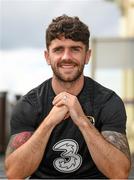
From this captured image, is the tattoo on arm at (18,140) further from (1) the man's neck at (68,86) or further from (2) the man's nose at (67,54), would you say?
(2) the man's nose at (67,54)

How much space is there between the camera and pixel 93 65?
8.58m

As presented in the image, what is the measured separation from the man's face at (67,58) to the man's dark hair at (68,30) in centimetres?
2

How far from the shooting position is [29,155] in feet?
8.80

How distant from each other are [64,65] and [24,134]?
16.8 inches

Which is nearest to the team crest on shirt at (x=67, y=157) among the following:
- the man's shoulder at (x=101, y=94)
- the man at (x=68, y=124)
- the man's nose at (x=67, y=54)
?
the man at (x=68, y=124)

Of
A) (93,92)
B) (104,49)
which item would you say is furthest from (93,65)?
(93,92)

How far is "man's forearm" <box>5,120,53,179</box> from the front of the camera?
8.73 feet

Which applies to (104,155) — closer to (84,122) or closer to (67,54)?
(84,122)

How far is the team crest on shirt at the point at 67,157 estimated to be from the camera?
2.68 metres

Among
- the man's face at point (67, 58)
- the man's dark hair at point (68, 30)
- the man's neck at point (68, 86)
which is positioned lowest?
the man's neck at point (68, 86)

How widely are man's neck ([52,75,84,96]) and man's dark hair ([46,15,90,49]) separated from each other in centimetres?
19

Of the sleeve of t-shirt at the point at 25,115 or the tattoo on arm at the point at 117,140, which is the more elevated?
the sleeve of t-shirt at the point at 25,115

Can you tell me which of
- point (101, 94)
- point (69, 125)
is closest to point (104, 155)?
point (69, 125)

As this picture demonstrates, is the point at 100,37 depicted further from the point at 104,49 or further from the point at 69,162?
the point at 69,162
